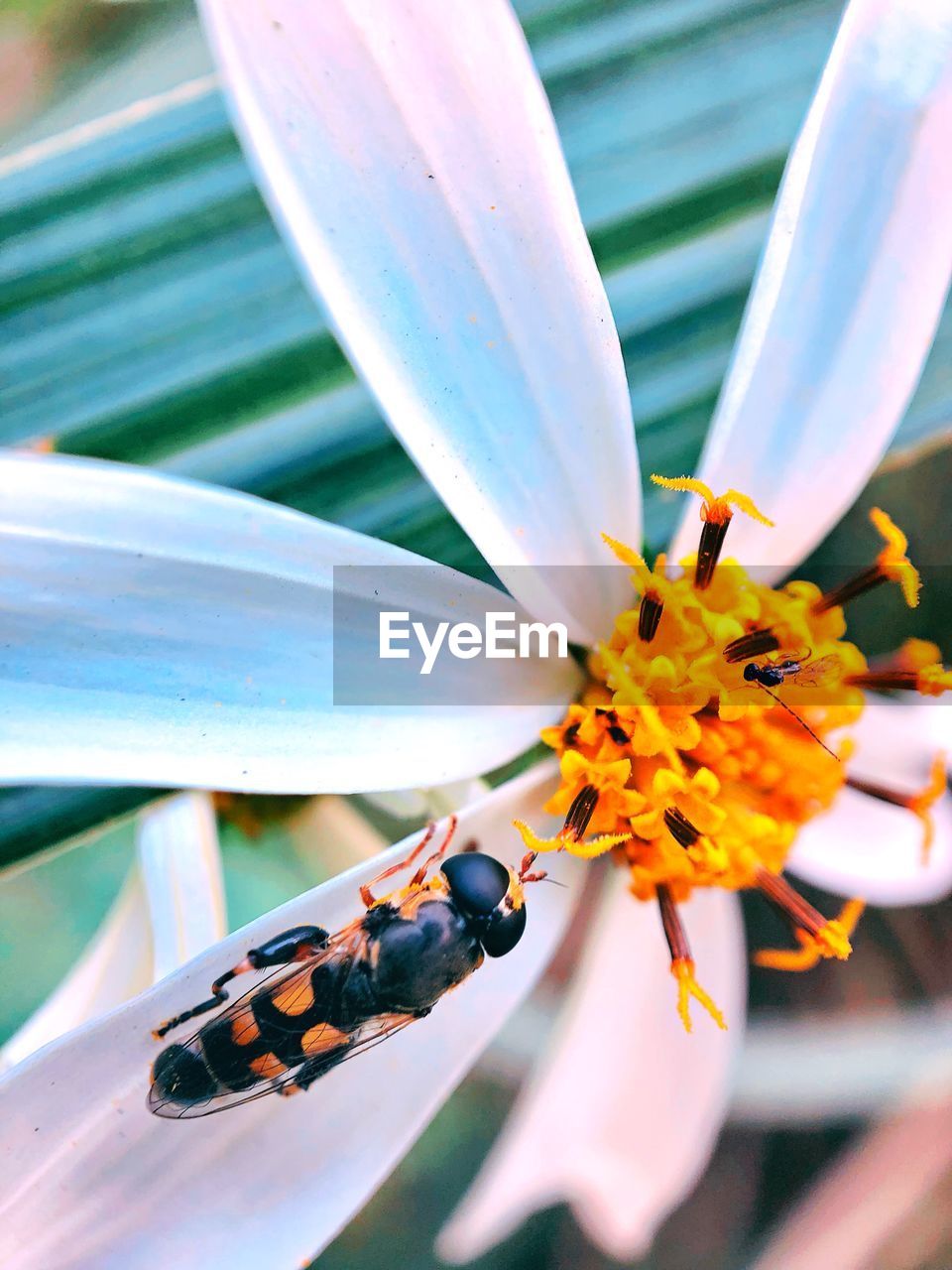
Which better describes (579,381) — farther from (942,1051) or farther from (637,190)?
(942,1051)

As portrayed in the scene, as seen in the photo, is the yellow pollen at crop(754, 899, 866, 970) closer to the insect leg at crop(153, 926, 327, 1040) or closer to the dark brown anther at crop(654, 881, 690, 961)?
the dark brown anther at crop(654, 881, 690, 961)

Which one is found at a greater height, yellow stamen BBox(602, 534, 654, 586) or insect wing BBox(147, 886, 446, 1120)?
yellow stamen BBox(602, 534, 654, 586)

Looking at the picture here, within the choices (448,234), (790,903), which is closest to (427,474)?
(448,234)

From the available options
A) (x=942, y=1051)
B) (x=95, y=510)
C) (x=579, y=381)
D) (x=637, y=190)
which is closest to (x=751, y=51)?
(x=637, y=190)

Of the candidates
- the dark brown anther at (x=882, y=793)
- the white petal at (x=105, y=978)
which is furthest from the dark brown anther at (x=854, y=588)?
the white petal at (x=105, y=978)

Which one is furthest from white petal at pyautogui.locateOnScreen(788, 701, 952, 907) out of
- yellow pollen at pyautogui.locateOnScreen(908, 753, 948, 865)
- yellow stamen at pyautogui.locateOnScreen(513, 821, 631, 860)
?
yellow stamen at pyautogui.locateOnScreen(513, 821, 631, 860)

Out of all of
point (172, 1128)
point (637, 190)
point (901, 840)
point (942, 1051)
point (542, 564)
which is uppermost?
point (637, 190)
